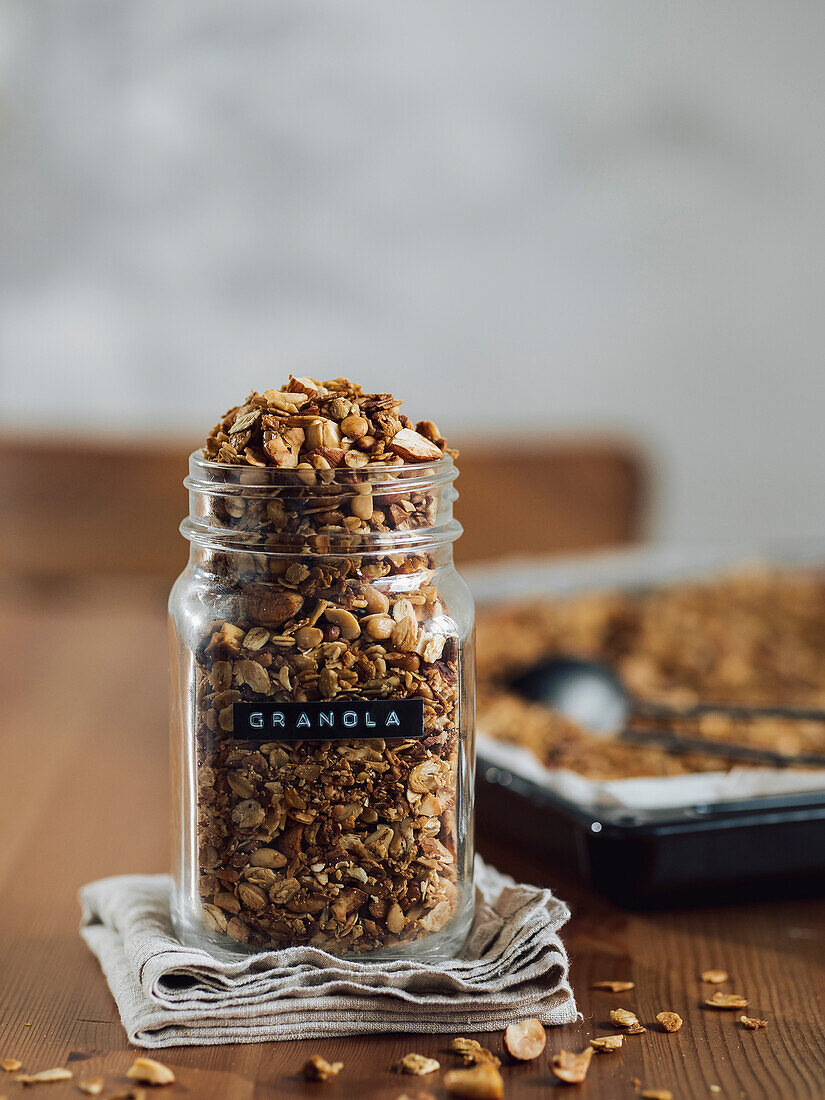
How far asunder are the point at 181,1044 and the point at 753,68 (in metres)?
3.10

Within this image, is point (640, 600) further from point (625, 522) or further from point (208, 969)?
point (208, 969)

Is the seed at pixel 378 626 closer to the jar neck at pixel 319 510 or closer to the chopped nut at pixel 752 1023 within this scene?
the jar neck at pixel 319 510

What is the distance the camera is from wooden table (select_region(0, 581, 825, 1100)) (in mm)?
633

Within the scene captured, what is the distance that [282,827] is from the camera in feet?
2.23

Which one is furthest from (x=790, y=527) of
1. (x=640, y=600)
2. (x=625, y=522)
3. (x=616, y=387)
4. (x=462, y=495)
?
(x=640, y=600)

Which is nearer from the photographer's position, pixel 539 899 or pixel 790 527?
pixel 539 899

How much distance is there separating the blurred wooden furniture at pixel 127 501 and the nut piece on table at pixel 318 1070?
1.80 meters

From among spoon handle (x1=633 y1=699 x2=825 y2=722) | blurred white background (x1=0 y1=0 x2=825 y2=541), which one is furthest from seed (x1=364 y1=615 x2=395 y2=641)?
blurred white background (x1=0 y1=0 x2=825 y2=541)

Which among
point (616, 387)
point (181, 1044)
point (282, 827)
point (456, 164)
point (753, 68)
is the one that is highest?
point (753, 68)

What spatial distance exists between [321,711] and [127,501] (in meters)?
1.89

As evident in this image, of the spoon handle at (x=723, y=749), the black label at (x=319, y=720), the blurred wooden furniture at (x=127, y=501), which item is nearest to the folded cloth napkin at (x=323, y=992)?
the black label at (x=319, y=720)

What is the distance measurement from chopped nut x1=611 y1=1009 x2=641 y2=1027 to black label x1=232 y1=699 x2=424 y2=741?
0.21m

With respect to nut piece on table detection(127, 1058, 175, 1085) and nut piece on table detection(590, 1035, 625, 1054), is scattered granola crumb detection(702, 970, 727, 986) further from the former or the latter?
nut piece on table detection(127, 1058, 175, 1085)

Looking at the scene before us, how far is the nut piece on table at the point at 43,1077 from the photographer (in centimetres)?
63
